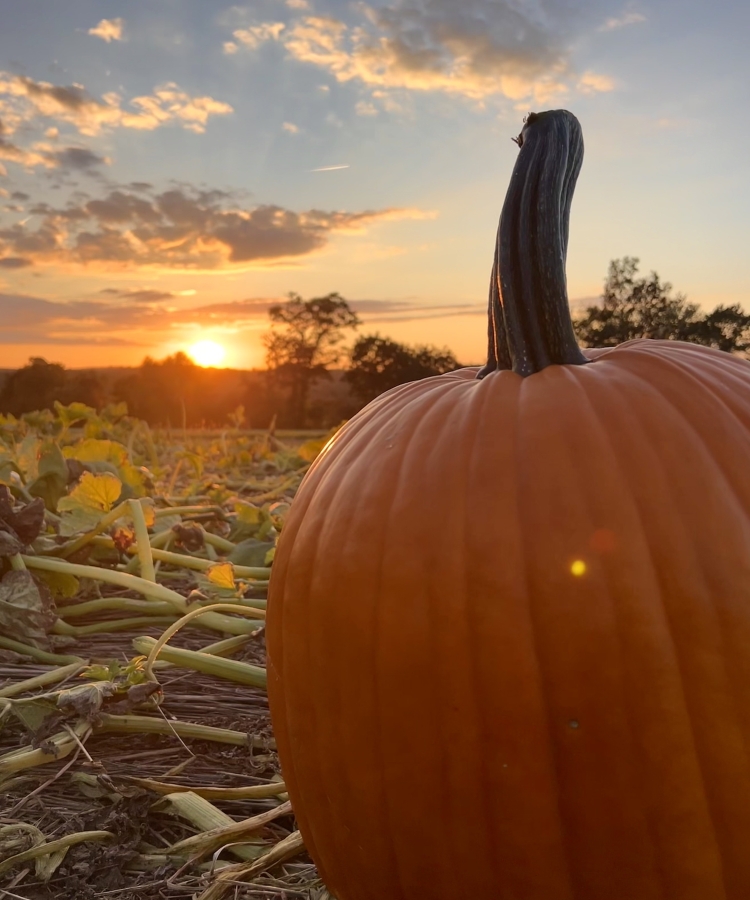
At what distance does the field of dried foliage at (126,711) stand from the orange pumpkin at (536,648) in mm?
345

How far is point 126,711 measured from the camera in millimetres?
2131

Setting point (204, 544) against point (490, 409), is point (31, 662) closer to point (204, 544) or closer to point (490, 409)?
point (204, 544)

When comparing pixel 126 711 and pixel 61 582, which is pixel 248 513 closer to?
pixel 61 582

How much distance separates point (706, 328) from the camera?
25.8 m

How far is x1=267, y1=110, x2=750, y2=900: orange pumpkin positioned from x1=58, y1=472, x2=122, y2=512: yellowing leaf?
4.68 feet

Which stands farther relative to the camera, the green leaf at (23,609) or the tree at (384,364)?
the tree at (384,364)

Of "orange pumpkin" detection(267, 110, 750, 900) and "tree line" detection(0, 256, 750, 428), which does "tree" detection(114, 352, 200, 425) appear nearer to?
"tree line" detection(0, 256, 750, 428)

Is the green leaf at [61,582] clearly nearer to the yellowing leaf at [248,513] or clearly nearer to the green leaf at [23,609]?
the green leaf at [23,609]

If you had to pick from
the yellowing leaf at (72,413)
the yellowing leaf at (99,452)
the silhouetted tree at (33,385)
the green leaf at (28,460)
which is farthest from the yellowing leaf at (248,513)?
the silhouetted tree at (33,385)

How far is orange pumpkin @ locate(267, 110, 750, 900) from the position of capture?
44.6 inches

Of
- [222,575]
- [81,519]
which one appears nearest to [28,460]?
[81,519]

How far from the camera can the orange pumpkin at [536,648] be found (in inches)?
44.6

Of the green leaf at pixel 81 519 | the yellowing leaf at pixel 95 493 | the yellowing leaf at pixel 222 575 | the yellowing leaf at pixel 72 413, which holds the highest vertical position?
the yellowing leaf at pixel 72 413

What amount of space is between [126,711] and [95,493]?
2.71 feet
